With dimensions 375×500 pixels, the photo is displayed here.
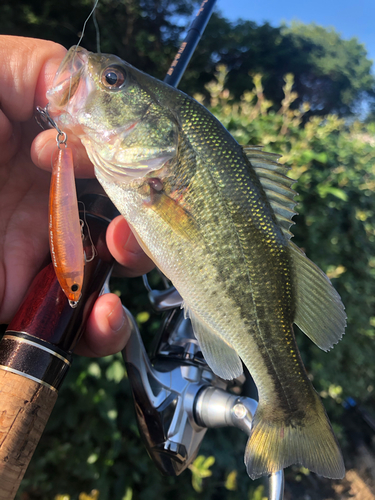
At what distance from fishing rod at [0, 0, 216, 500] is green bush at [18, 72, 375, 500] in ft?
3.18

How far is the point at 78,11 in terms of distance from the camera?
929 cm

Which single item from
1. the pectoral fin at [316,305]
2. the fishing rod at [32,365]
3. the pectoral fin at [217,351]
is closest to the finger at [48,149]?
the fishing rod at [32,365]

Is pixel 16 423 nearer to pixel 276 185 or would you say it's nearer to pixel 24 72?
pixel 276 185

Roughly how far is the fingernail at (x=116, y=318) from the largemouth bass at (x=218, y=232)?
0.24 m

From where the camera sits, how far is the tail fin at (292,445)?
0.92m

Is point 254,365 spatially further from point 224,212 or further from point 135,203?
point 135,203

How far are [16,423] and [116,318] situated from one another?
393mm

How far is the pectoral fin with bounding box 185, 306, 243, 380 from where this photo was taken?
0.99m

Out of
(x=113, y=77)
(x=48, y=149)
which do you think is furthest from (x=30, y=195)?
(x=113, y=77)

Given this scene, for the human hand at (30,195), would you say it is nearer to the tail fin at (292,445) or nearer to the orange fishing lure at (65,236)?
the orange fishing lure at (65,236)

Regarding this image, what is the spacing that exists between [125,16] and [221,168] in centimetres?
1150

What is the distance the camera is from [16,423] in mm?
774

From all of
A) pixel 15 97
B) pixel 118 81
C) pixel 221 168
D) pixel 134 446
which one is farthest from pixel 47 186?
pixel 134 446

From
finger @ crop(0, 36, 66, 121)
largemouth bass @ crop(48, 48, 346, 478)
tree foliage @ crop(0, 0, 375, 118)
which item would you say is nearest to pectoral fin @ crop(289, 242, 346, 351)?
largemouth bass @ crop(48, 48, 346, 478)
